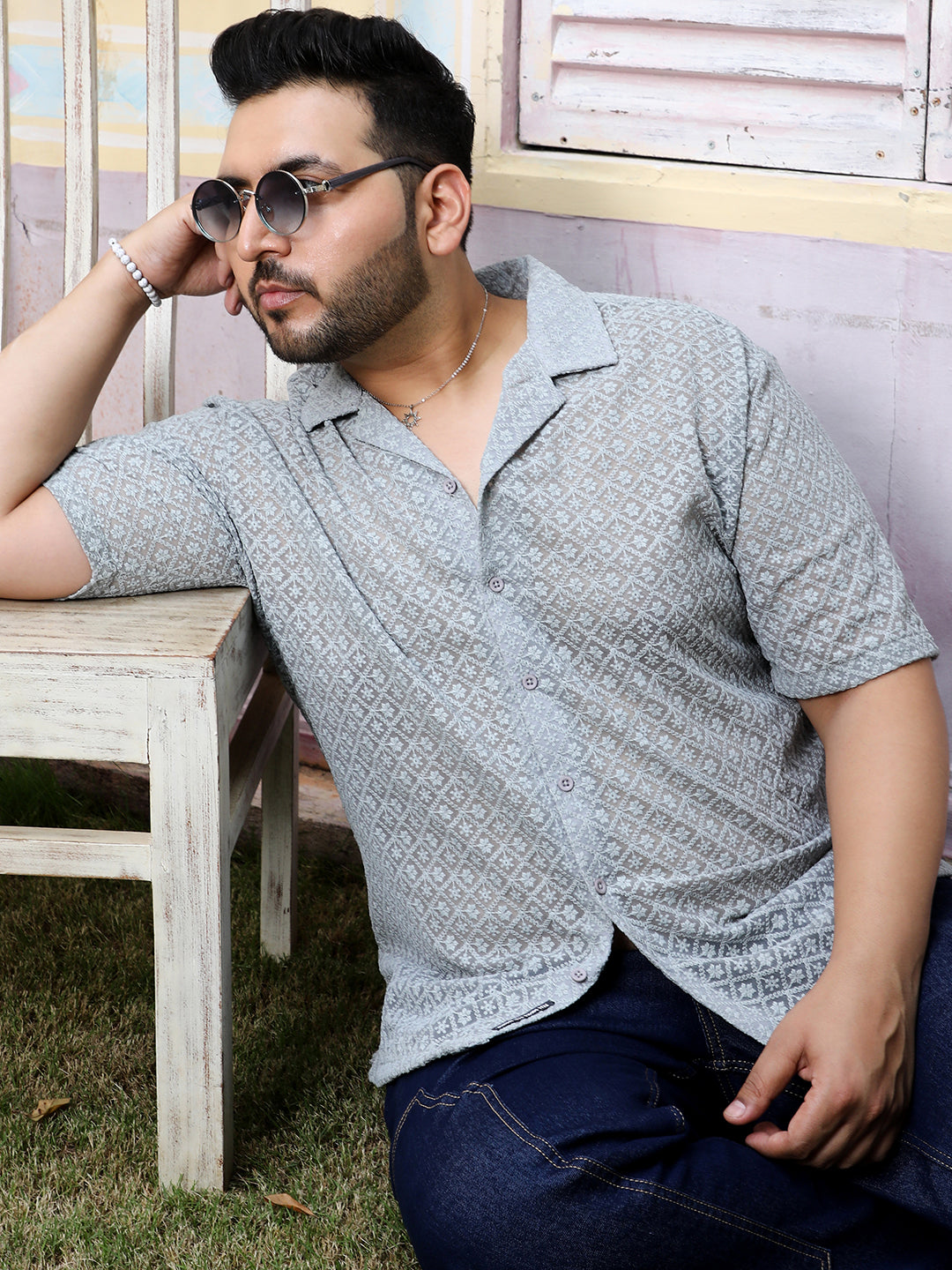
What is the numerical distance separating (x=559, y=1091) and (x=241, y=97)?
1.17m

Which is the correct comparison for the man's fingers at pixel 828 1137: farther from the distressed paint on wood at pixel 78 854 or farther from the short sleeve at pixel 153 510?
the short sleeve at pixel 153 510

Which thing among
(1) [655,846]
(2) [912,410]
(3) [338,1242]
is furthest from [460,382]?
(3) [338,1242]

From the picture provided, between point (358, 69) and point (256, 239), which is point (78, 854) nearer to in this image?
point (256, 239)

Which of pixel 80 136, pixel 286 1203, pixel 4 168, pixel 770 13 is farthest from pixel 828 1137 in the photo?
pixel 4 168

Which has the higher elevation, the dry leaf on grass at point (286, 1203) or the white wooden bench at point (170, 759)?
the white wooden bench at point (170, 759)

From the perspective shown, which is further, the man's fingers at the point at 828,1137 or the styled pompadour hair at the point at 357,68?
the styled pompadour hair at the point at 357,68

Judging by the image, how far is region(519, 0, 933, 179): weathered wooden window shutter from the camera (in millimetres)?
1768

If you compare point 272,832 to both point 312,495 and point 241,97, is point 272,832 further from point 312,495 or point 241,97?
point 241,97

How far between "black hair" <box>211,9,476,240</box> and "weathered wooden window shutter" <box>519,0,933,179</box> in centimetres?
49

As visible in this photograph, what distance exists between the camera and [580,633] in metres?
1.40

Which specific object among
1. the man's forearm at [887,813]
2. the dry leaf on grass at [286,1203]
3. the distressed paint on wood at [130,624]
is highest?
the distressed paint on wood at [130,624]

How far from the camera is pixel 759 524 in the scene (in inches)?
54.7

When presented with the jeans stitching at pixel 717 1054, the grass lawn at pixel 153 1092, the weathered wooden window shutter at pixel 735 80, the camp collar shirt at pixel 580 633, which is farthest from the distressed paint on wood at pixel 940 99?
the grass lawn at pixel 153 1092

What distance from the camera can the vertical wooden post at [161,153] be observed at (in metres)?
1.78
